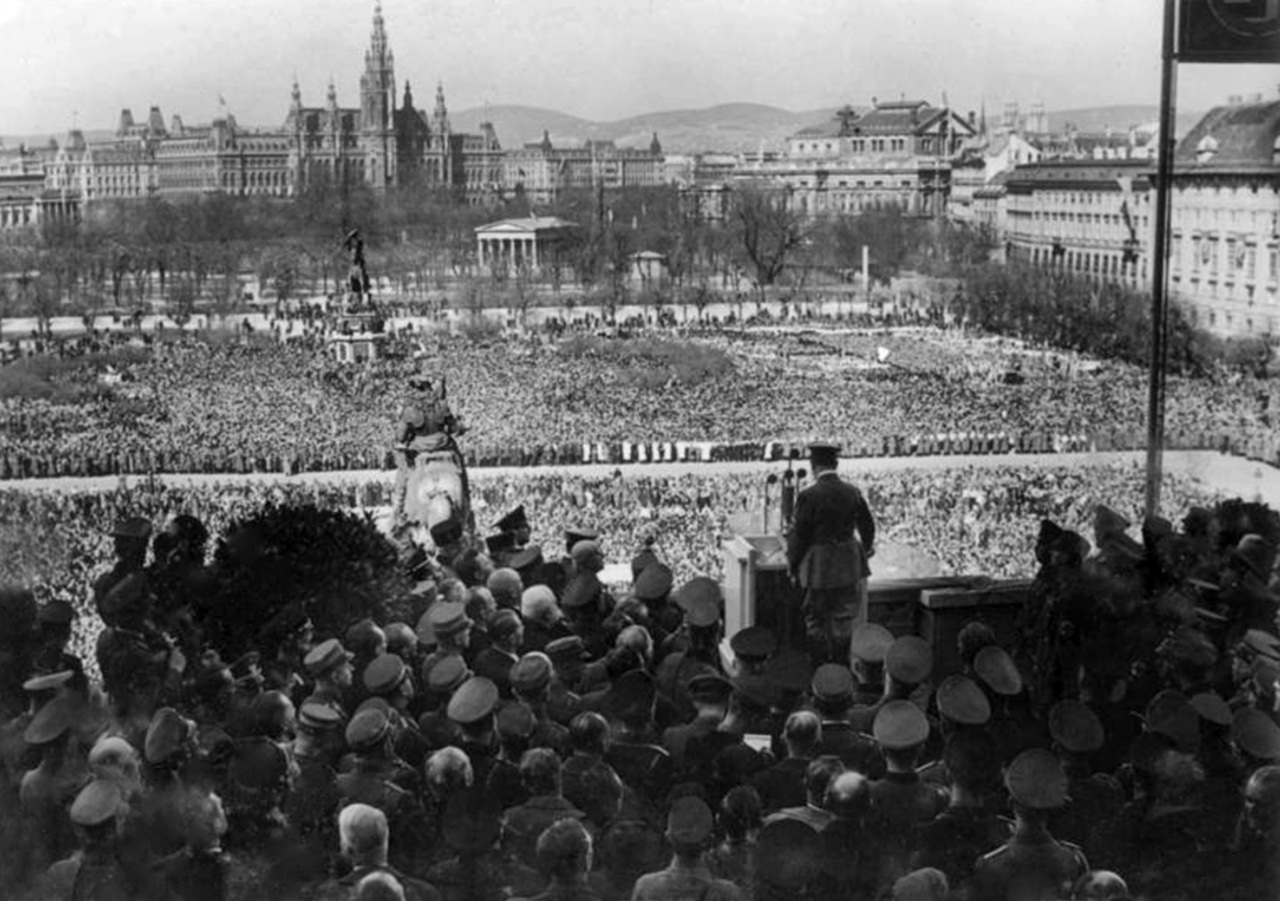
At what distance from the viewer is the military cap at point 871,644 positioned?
4637 mm

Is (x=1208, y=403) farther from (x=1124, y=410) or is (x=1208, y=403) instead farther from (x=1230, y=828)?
(x=1230, y=828)

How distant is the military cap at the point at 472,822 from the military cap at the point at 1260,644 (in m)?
2.69

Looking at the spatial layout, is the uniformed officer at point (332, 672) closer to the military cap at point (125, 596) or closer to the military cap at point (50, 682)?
the military cap at point (50, 682)

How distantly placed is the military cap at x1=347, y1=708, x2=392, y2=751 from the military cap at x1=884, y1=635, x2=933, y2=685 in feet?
4.85

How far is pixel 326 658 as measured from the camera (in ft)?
15.0

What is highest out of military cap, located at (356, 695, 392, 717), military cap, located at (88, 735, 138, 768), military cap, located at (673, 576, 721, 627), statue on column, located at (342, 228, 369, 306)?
statue on column, located at (342, 228, 369, 306)

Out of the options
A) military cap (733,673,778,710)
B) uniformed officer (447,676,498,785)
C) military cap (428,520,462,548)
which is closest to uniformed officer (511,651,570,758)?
uniformed officer (447,676,498,785)

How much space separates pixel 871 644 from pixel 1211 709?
1012mm

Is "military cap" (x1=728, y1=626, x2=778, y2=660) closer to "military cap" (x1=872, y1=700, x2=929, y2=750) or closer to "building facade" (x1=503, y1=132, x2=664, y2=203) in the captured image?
"military cap" (x1=872, y1=700, x2=929, y2=750)

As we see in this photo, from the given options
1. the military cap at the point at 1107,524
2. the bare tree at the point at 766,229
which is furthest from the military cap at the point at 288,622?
the bare tree at the point at 766,229

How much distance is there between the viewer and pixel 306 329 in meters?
8.66

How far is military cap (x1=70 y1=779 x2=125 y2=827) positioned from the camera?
12.9 feet

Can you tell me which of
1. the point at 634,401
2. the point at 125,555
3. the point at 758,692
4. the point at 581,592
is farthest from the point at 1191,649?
the point at 634,401

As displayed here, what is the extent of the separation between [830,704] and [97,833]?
2.06 metres
